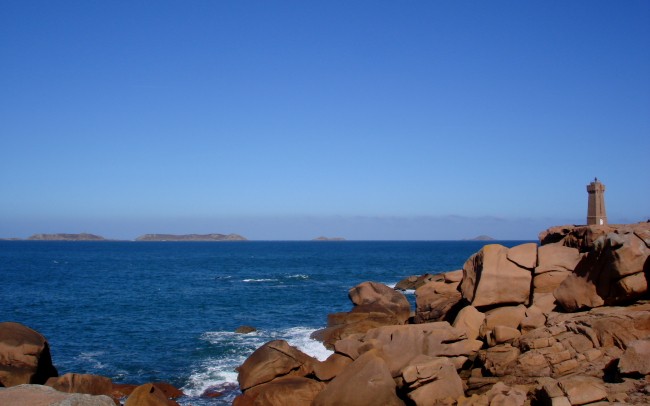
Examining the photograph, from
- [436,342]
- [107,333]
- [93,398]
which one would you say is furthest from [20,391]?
[107,333]

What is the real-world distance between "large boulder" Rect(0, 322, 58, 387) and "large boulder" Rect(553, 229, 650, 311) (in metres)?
20.9

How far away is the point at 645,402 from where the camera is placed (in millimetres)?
14914

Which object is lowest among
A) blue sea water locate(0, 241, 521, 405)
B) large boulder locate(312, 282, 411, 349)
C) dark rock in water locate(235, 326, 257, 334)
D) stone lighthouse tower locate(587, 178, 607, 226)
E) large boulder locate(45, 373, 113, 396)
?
blue sea water locate(0, 241, 521, 405)

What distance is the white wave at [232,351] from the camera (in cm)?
2714

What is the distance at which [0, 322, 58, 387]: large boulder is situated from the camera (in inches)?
912

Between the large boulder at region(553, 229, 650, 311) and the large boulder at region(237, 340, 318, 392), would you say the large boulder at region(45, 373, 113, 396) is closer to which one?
the large boulder at region(237, 340, 318, 392)

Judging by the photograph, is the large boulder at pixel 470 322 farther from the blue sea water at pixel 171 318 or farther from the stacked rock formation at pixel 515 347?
the blue sea water at pixel 171 318

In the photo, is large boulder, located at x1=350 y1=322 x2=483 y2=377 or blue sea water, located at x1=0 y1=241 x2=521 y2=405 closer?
large boulder, located at x1=350 y1=322 x2=483 y2=377

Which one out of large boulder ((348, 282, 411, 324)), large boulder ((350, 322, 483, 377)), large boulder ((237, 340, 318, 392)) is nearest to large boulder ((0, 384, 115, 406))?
large boulder ((237, 340, 318, 392))

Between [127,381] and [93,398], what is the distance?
50.3ft

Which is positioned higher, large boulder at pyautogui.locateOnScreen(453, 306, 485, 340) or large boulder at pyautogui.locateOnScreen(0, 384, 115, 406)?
large boulder at pyautogui.locateOnScreen(453, 306, 485, 340)

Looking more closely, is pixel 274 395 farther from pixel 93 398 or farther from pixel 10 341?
pixel 10 341

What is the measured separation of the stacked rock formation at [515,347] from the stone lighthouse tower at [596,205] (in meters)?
7.81

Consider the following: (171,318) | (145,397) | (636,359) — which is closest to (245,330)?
(171,318)
